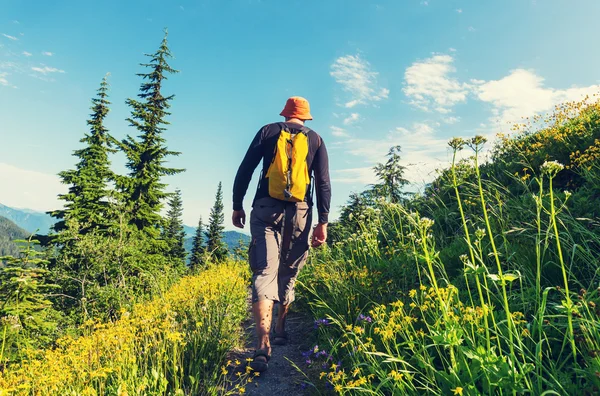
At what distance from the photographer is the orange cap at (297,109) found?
4.07 metres

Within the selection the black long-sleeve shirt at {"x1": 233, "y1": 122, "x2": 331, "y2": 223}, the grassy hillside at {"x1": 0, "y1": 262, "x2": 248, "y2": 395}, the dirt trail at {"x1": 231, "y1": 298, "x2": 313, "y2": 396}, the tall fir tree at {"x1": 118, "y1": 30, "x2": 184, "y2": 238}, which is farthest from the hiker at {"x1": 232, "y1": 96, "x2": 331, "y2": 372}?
the tall fir tree at {"x1": 118, "y1": 30, "x2": 184, "y2": 238}

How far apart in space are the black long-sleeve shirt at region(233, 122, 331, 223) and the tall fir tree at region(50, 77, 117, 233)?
24017mm

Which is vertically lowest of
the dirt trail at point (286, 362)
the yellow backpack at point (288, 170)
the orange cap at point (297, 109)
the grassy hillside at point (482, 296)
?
the dirt trail at point (286, 362)

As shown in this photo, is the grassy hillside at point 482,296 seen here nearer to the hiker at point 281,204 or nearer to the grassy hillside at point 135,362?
the hiker at point 281,204

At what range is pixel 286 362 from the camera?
3.75m

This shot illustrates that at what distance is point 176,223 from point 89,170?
67.7 feet

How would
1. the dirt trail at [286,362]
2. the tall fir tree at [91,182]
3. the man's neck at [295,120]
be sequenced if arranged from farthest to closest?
the tall fir tree at [91,182]
the man's neck at [295,120]
the dirt trail at [286,362]

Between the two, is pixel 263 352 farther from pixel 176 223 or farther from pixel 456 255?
pixel 176 223

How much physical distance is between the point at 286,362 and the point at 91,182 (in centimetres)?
2775

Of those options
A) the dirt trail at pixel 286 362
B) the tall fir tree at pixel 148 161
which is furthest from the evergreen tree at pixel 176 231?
the dirt trail at pixel 286 362

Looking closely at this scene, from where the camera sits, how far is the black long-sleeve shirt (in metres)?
3.80

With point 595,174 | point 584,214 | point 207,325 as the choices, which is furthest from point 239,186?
point 595,174

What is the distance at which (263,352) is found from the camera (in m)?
3.29

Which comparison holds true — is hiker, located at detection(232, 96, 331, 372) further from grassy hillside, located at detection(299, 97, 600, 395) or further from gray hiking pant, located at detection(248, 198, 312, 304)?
grassy hillside, located at detection(299, 97, 600, 395)
